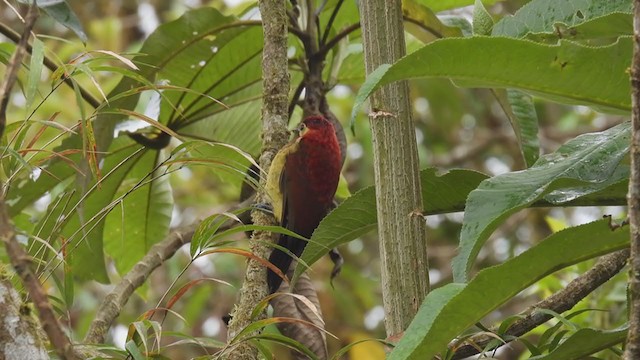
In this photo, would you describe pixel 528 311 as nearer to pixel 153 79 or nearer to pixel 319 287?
pixel 153 79

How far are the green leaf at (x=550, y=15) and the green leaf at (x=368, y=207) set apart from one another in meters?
0.20

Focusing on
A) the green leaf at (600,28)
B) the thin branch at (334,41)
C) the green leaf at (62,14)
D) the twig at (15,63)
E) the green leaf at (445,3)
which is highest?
the green leaf at (62,14)

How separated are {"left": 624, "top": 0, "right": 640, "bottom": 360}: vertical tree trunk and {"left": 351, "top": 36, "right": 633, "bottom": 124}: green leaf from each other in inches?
5.9

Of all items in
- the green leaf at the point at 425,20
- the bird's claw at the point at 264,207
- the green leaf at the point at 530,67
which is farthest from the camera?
the green leaf at the point at 425,20

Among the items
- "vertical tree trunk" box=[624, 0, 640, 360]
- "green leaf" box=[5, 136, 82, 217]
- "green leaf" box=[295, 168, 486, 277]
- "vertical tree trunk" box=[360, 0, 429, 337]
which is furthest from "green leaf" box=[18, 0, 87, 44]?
"vertical tree trunk" box=[624, 0, 640, 360]

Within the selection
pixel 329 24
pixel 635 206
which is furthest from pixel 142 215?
pixel 635 206

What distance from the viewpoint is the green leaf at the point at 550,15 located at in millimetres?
1263

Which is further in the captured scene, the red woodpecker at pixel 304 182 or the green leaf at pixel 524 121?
the red woodpecker at pixel 304 182

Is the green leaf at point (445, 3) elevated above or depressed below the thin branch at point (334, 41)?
above

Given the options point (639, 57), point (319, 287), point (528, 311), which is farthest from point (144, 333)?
point (319, 287)

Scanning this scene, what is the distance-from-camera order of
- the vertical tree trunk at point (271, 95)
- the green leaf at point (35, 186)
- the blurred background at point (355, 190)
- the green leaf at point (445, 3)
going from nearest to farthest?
the vertical tree trunk at point (271, 95)
the green leaf at point (35, 186)
the green leaf at point (445, 3)
the blurred background at point (355, 190)

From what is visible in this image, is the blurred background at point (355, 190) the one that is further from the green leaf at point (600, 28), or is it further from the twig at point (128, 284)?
the green leaf at point (600, 28)

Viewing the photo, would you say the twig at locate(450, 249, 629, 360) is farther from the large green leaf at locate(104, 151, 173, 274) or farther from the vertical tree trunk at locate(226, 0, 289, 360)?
the large green leaf at locate(104, 151, 173, 274)

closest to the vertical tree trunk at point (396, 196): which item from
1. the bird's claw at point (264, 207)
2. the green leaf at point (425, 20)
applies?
the bird's claw at point (264, 207)
